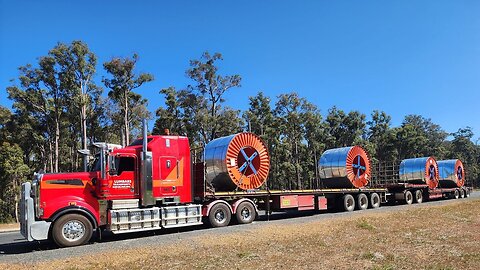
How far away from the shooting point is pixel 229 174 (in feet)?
56.5

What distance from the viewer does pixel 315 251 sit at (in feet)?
32.6

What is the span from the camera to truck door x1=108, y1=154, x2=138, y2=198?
14.0 m

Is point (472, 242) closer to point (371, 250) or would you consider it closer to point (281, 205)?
point (371, 250)

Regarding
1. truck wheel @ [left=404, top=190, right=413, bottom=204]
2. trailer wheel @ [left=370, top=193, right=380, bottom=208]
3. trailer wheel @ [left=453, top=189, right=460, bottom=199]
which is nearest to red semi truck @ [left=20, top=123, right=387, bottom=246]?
trailer wheel @ [left=370, top=193, right=380, bottom=208]

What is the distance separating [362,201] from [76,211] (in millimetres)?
16230

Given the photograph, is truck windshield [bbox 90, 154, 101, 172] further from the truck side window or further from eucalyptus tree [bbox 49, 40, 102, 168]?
eucalyptus tree [bbox 49, 40, 102, 168]

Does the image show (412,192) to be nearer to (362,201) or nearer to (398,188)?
(398,188)

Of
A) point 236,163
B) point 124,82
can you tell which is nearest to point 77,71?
point 124,82

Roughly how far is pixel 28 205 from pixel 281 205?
10.4 meters

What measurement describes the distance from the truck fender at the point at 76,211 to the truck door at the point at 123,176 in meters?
1.05

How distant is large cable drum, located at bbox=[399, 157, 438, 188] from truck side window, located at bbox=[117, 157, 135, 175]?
2307cm

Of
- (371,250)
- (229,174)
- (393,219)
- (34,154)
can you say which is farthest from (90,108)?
(371,250)

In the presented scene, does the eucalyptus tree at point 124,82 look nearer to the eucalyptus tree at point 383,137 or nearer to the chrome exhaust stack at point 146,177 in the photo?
the chrome exhaust stack at point 146,177

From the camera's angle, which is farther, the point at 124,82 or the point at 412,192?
the point at 124,82
